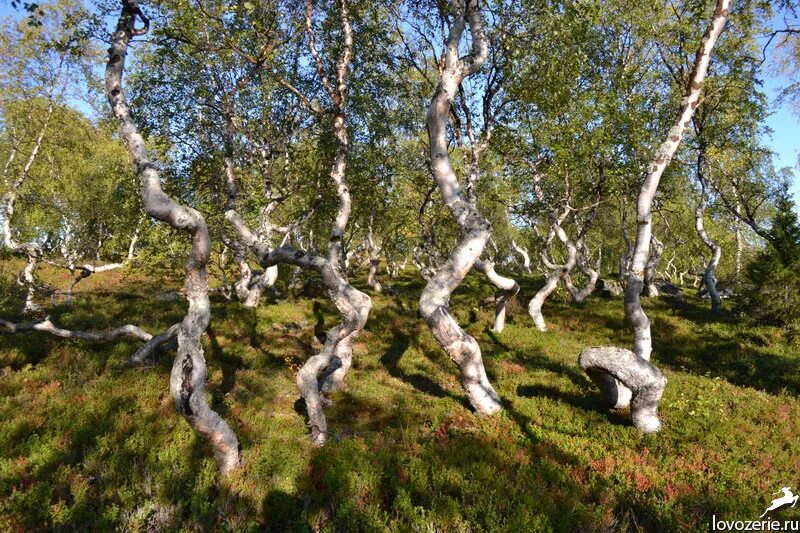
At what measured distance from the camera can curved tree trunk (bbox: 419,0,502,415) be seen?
31.9 feet

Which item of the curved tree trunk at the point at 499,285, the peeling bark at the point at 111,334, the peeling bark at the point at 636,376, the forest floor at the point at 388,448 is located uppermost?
the curved tree trunk at the point at 499,285

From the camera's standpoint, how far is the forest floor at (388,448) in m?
6.77

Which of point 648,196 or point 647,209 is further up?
point 648,196

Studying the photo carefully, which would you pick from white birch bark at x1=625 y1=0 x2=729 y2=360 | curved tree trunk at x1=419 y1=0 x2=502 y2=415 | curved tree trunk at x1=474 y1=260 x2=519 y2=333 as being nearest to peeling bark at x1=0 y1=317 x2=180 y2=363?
curved tree trunk at x1=419 y1=0 x2=502 y2=415

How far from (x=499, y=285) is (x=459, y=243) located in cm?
703

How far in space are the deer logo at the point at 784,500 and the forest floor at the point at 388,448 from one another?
13cm

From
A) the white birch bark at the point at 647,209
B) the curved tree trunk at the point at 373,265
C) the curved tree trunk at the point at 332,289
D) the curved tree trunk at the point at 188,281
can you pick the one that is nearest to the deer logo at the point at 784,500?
the white birch bark at the point at 647,209

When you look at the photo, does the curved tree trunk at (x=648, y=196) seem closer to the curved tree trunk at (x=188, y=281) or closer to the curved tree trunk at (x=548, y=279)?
the curved tree trunk at (x=188, y=281)

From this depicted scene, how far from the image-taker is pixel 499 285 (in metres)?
16.5

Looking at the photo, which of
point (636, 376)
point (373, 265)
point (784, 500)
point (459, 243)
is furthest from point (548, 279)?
point (784, 500)

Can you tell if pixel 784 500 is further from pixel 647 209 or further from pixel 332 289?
pixel 332 289

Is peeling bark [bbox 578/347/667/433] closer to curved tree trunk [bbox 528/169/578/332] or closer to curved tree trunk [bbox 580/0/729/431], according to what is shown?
curved tree trunk [bbox 580/0/729/431]

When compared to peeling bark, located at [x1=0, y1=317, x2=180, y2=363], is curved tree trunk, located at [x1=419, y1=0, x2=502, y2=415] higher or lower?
higher

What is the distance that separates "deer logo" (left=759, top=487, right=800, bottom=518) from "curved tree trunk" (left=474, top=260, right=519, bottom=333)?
383 inches
